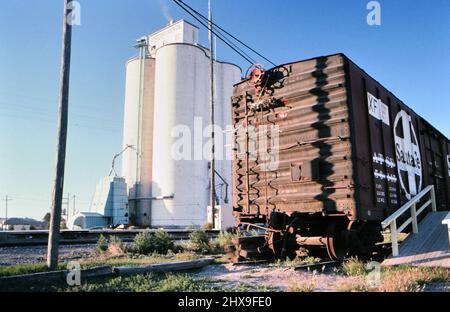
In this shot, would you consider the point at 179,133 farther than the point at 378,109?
Yes

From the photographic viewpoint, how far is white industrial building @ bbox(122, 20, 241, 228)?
3819 centimetres

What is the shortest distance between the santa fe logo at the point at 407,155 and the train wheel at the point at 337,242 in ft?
9.24

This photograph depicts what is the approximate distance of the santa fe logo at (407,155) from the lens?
9.98m

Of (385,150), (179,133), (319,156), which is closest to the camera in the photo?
(319,156)

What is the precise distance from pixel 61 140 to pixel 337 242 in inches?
245

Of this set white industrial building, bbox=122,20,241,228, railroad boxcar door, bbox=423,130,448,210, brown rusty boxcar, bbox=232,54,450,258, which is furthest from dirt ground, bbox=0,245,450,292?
white industrial building, bbox=122,20,241,228

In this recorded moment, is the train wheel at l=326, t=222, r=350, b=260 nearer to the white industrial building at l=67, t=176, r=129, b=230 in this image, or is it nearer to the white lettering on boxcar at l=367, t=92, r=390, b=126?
the white lettering on boxcar at l=367, t=92, r=390, b=126

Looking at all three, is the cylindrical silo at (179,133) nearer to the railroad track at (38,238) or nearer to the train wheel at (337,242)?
the railroad track at (38,238)

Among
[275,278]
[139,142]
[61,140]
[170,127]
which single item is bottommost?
[275,278]

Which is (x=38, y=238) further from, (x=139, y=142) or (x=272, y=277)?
(x=139, y=142)

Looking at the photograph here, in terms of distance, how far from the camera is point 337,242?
8078mm

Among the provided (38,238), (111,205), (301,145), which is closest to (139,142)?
(111,205)

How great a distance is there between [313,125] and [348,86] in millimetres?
1099
